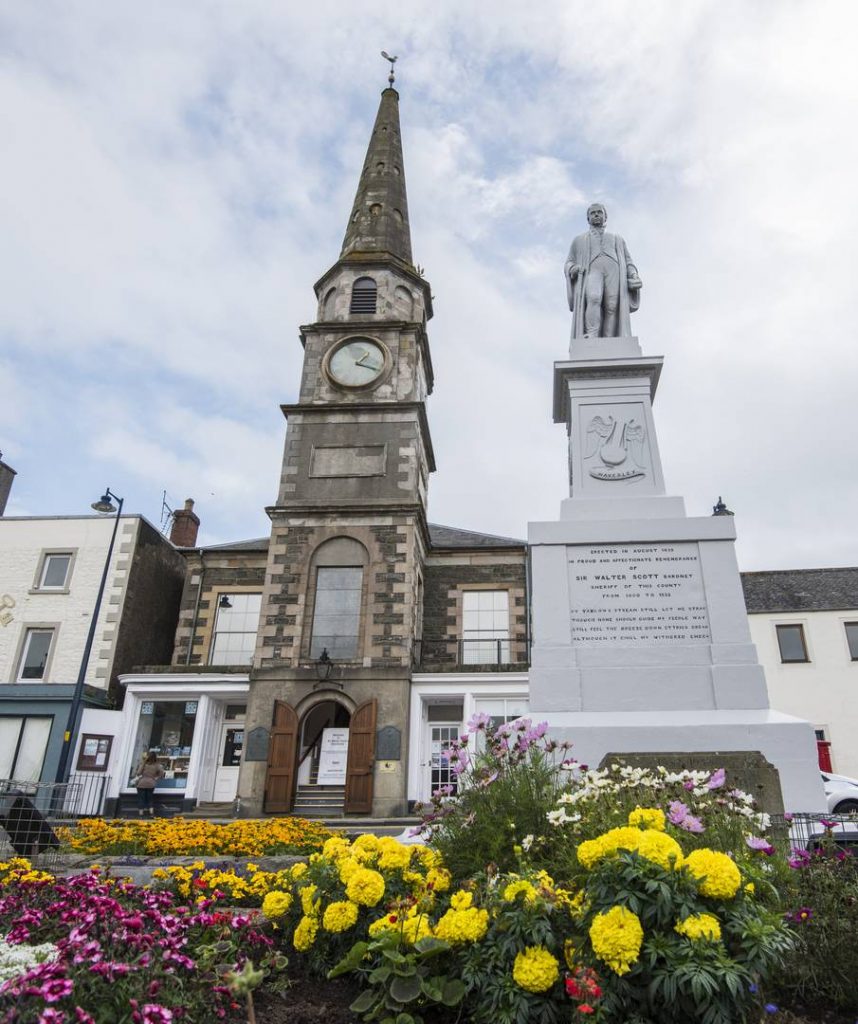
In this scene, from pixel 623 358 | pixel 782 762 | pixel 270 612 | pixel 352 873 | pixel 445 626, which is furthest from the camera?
pixel 445 626

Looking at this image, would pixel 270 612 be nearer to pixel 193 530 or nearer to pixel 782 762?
pixel 193 530

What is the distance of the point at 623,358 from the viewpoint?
920 centimetres

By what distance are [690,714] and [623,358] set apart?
4606mm

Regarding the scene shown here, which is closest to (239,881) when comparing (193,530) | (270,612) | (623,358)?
(623,358)

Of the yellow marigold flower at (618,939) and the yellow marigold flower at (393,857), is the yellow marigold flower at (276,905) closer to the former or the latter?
the yellow marigold flower at (393,857)

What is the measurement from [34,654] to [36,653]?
7 centimetres

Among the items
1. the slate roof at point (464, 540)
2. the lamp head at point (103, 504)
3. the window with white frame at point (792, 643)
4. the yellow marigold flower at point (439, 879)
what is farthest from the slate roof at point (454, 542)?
the yellow marigold flower at point (439, 879)

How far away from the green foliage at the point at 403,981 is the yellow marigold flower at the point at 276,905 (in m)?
0.77

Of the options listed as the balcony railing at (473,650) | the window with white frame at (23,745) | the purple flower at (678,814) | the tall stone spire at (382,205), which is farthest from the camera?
the tall stone spire at (382,205)

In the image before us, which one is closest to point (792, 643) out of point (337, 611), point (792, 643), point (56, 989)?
point (792, 643)

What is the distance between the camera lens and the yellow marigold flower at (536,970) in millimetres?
2922

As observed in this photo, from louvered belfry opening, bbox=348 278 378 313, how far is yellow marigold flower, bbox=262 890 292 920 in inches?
954

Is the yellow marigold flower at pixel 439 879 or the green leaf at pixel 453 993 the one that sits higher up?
the yellow marigold flower at pixel 439 879

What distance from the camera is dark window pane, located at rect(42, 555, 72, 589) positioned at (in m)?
23.8
